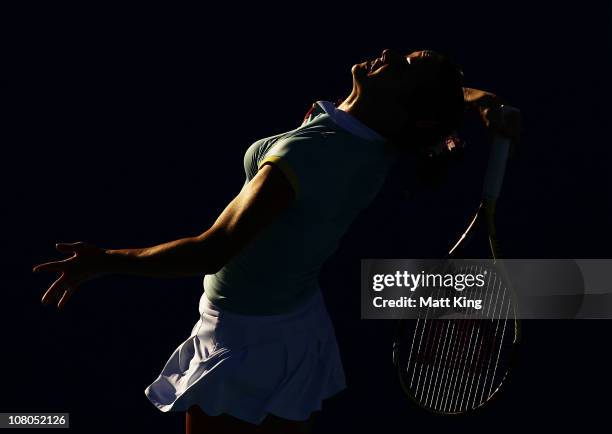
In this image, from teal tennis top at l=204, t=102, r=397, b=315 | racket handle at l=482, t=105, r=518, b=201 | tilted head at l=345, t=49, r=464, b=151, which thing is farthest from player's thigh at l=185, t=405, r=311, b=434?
racket handle at l=482, t=105, r=518, b=201

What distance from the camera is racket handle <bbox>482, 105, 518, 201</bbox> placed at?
3445 millimetres

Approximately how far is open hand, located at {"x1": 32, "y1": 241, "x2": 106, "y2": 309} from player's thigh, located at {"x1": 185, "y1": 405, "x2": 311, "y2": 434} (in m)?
0.59

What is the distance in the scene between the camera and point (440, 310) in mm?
3908

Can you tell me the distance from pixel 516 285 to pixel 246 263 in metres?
1.79

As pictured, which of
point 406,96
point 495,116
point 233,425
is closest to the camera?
point 406,96

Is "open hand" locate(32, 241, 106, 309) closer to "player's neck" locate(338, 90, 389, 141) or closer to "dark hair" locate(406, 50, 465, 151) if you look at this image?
"player's neck" locate(338, 90, 389, 141)

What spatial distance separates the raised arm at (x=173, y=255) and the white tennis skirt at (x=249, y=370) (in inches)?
16.4

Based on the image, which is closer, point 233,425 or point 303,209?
point 303,209

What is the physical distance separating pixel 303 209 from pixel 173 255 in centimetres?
37

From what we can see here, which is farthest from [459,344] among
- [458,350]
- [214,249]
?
[214,249]

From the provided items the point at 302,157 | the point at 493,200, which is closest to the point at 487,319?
the point at 493,200

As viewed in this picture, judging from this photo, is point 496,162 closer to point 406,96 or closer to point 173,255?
point 406,96
